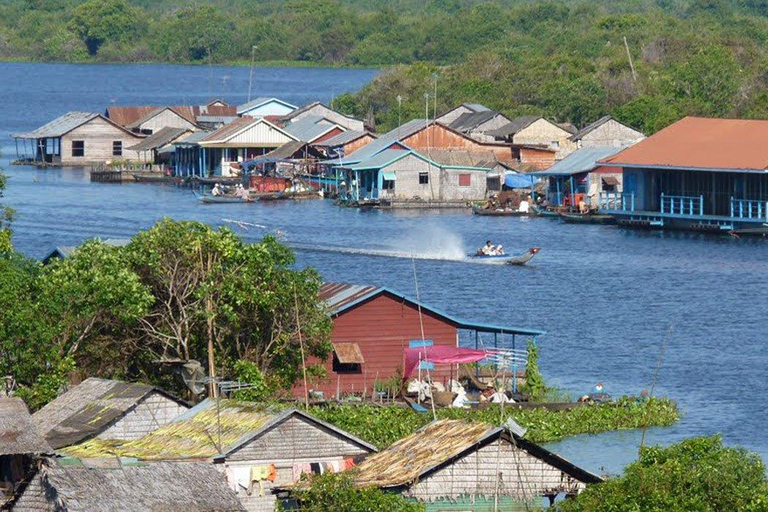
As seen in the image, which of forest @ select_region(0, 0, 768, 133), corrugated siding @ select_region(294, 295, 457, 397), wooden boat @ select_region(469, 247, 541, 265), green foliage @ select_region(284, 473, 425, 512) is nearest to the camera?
green foliage @ select_region(284, 473, 425, 512)

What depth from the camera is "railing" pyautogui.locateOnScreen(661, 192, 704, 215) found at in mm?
59000

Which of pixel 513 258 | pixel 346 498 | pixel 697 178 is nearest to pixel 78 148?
pixel 697 178

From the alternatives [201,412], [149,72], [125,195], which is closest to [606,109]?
[125,195]

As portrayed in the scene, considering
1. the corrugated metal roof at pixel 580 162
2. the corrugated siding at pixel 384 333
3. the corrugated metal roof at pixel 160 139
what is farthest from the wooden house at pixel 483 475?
the corrugated metal roof at pixel 160 139

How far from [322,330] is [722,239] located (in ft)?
100

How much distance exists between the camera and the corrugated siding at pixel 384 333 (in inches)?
1206

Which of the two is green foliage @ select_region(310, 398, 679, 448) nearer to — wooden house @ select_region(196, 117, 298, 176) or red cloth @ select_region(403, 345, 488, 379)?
red cloth @ select_region(403, 345, 488, 379)

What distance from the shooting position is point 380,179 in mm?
67438

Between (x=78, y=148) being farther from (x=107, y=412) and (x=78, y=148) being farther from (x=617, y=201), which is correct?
(x=107, y=412)

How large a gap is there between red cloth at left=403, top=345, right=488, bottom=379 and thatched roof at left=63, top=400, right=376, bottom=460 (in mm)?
7135

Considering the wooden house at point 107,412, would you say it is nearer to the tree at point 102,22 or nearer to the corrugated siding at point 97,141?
the corrugated siding at point 97,141

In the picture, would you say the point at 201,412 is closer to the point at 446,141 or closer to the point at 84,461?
the point at 84,461

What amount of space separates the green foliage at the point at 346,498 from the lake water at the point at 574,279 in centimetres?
769

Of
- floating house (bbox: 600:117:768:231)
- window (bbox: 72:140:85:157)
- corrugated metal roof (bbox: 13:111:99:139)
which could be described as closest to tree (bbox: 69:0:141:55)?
corrugated metal roof (bbox: 13:111:99:139)
